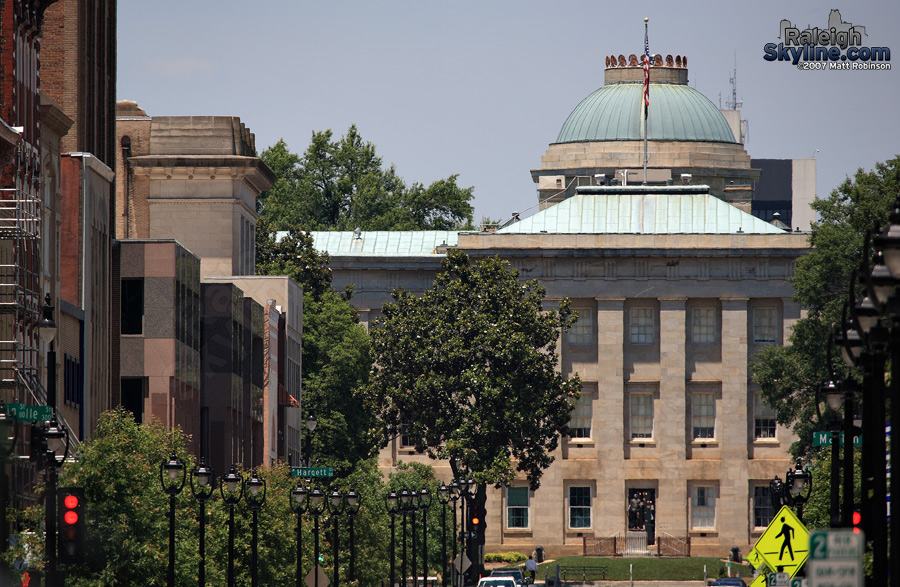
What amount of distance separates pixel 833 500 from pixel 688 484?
254 ft

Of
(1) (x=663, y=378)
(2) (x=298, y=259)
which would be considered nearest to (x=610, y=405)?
(1) (x=663, y=378)

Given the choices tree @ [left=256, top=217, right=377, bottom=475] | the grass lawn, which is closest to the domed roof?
tree @ [left=256, top=217, right=377, bottom=475]

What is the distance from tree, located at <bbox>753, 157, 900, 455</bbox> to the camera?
79.9m

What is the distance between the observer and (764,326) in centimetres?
11100

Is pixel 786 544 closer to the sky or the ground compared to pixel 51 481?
closer to the ground

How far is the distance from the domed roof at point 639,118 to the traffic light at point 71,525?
101 m

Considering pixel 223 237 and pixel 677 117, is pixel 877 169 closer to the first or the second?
pixel 223 237

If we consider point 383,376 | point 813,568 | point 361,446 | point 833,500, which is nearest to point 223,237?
point 383,376

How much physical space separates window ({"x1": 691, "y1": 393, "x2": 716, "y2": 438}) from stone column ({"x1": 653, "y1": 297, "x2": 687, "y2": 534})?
1.08m

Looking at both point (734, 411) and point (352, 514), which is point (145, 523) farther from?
point (734, 411)

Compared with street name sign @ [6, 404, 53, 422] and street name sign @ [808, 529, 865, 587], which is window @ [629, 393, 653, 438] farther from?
street name sign @ [808, 529, 865, 587]

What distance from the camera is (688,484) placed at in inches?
4333

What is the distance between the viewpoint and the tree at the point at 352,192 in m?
136

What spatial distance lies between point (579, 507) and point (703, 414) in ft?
29.6
